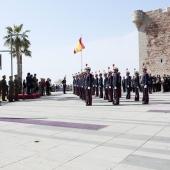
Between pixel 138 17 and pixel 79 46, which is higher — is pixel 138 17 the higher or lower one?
the higher one

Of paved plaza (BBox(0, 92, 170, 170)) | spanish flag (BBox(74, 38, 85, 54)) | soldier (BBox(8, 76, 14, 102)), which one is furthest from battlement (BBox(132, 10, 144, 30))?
paved plaza (BBox(0, 92, 170, 170))

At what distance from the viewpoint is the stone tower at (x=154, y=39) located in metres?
33.1

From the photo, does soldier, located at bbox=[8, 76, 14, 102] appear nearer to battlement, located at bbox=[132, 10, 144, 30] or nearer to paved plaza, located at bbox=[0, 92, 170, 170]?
paved plaza, located at bbox=[0, 92, 170, 170]

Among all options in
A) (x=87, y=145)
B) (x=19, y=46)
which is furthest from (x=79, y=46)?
(x=87, y=145)

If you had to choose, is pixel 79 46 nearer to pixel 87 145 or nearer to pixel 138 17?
pixel 138 17

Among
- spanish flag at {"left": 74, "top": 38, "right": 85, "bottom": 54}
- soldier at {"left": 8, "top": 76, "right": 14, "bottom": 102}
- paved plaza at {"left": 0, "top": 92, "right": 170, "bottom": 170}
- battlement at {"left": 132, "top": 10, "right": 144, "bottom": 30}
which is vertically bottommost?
paved plaza at {"left": 0, "top": 92, "right": 170, "bottom": 170}

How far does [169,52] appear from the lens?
→ 32906mm

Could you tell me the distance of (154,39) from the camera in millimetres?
33969

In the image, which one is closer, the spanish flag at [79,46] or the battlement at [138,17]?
the spanish flag at [79,46]

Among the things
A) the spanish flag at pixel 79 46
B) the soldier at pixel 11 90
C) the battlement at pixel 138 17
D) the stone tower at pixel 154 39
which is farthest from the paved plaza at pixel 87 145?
the battlement at pixel 138 17

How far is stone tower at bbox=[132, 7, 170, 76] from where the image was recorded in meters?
33.1

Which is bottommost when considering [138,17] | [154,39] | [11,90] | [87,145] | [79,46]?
[87,145]

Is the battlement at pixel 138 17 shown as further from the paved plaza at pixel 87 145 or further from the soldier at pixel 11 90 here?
the paved plaza at pixel 87 145

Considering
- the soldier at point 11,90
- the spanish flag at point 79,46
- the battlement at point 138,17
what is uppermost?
the battlement at point 138,17
